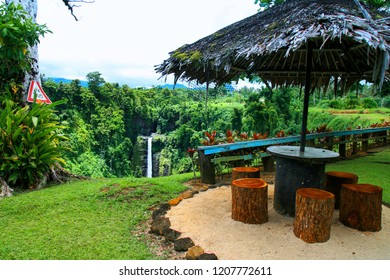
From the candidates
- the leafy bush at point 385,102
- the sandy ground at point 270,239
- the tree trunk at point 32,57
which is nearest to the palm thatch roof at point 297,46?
the sandy ground at point 270,239

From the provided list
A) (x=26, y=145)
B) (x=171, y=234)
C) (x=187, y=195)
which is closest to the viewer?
(x=171, y=234)

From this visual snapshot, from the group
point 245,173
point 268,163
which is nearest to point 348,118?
point 268,163

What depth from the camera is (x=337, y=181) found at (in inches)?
153

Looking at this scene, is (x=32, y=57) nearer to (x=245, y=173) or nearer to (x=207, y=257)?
(x=245, y=173)

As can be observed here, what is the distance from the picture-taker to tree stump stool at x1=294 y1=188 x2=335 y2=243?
9.36 feet

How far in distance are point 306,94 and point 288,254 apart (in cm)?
201

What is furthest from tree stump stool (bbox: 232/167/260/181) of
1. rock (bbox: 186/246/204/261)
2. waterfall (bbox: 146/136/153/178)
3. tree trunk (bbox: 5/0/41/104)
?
waterfall (bbox: 146/136/153/178)

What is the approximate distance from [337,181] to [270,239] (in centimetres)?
147

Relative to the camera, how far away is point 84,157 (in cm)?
2772

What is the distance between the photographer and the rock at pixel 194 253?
267cm

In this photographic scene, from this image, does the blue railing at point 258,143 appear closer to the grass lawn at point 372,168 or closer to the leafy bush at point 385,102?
the grass lawn at point 372,168

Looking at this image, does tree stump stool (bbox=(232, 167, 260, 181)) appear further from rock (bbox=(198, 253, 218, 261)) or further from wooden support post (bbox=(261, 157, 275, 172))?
wooden support post (bbox=(261, 157, 275, 172))
